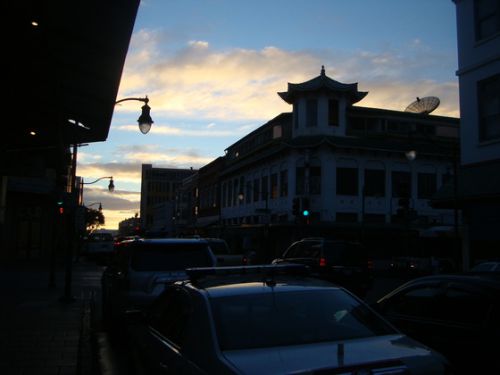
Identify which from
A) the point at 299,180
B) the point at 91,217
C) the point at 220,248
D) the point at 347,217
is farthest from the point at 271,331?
the point at 91,217

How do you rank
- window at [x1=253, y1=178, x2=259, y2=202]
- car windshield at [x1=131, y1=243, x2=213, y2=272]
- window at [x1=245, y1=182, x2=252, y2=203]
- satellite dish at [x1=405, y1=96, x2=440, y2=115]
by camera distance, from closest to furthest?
car windshield at [x1=131, y1=243, x2=213, y2=272] < satellite dish at [x1=405, y1=96, x2=440, y2=115] < window at [x1=253, y1=178, x2=259, y2=202] < window at [x1=245, y1=182, x2=252, y2=203]

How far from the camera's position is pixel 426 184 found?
152 ft

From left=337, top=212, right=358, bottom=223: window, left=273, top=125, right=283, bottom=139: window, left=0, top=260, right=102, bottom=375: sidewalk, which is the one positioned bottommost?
left=0, top=260, right=102, bottom=375: sidewalk

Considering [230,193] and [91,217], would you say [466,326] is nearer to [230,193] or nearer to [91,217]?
[230,193]

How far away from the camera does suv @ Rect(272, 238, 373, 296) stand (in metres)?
17.1

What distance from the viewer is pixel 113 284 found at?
426 inches

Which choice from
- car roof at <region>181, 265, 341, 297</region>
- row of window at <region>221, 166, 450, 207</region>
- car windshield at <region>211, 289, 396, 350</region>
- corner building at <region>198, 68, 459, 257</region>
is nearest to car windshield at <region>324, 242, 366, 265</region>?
car roof at <region>181, 265, 341, 297</region>

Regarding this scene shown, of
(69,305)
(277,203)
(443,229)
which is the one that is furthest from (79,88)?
(277,203)

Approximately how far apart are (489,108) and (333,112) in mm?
25548

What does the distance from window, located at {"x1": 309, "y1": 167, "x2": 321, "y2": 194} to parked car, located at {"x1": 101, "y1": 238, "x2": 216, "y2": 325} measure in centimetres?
3344

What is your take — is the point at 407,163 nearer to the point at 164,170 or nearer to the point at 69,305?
the point at 69,305

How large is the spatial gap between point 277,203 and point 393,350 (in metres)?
42.2

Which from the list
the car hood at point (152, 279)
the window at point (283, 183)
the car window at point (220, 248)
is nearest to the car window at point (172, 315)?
the car hood at point (152, 279)

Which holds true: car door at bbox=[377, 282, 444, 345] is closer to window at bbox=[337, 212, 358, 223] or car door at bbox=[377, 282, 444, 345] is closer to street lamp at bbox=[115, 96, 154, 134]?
street lamp at bbox=[115, 96, 154, 134]
